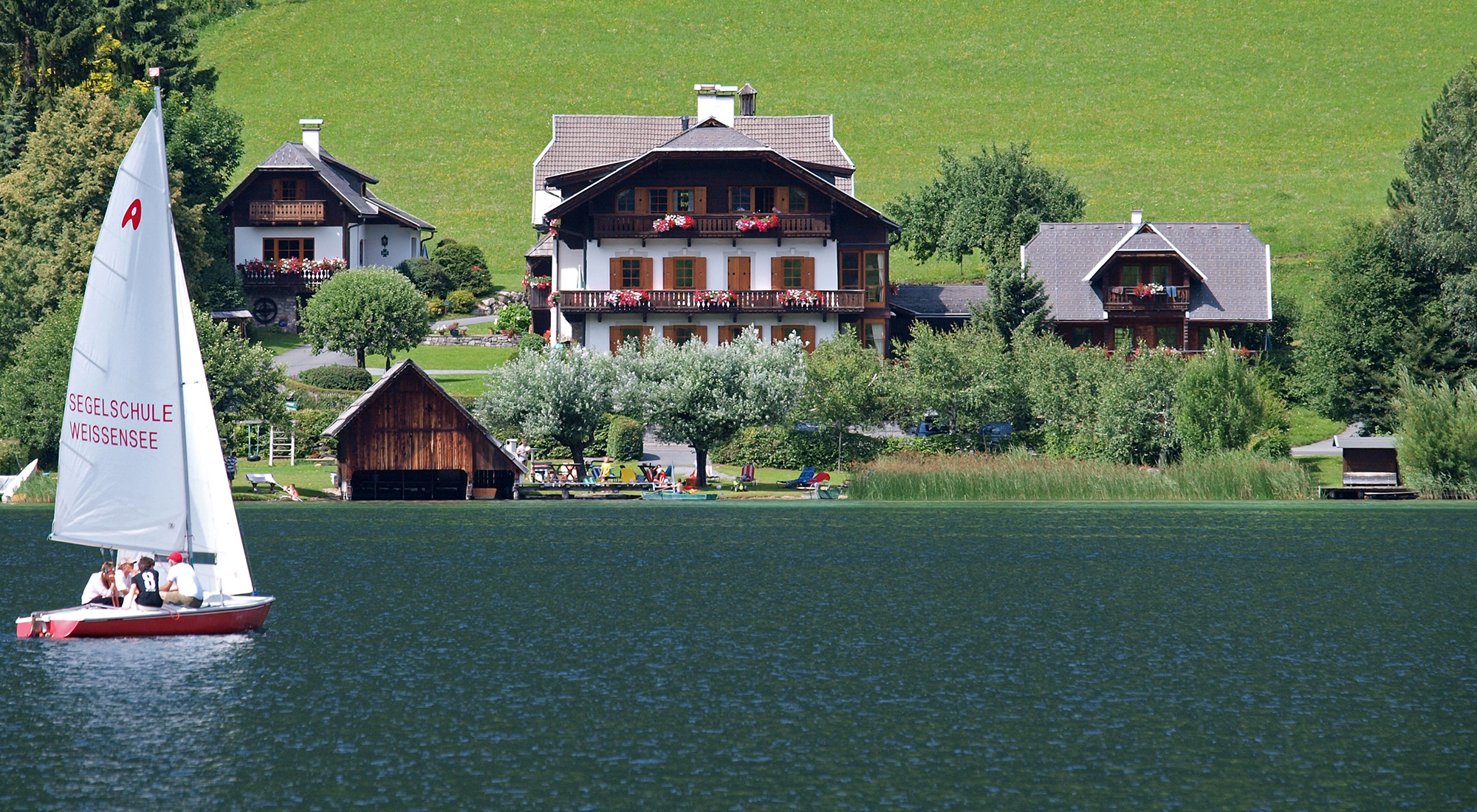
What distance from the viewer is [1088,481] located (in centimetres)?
5728

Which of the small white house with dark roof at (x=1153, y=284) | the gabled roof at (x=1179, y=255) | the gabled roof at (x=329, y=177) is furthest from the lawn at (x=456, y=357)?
the gabled roof at (x=1179, y=255)

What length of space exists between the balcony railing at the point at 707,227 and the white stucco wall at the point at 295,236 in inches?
971

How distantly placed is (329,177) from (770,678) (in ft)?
239

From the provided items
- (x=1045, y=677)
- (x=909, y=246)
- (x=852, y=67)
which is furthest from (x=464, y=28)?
(x=1045, y=677)

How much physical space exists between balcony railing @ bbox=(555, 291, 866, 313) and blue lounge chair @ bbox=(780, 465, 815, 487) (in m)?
17.0

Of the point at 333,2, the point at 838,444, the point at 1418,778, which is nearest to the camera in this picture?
the point at 1418,778

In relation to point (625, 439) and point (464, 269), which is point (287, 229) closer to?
point (464, 269)

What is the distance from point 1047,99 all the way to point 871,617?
11376cm

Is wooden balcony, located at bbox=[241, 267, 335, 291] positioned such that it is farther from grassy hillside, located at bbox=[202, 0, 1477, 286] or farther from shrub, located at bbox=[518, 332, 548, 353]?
grassy hillside, located at bbox=[202, 0, 1477, 286]

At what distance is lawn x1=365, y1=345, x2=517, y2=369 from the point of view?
8094 cm

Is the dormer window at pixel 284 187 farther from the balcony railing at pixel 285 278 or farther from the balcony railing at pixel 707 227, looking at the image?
the balcony railing at pixel 707 227

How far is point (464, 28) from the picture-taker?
6334 inches

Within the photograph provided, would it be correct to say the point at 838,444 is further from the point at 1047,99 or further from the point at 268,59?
the point at 268,59

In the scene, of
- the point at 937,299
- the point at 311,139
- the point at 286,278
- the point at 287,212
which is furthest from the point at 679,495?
the point at 311,139
